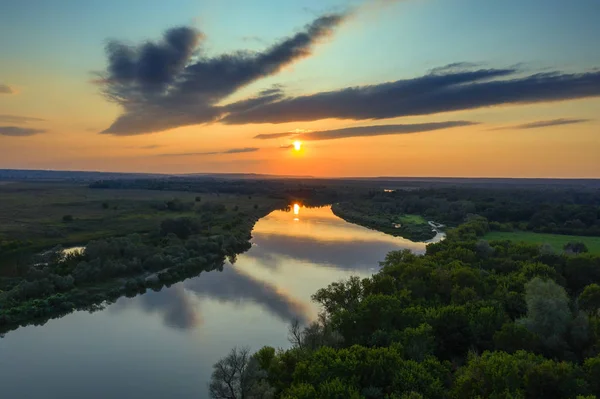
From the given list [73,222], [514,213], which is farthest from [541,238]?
[73,222]

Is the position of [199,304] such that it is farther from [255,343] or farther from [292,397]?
[292,397]

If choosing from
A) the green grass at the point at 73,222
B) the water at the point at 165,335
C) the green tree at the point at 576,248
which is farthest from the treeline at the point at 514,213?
the green grass at the point at 73,222

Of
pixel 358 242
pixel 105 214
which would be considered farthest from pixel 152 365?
pixel 105 214

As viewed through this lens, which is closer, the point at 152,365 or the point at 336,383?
the point at 336,383

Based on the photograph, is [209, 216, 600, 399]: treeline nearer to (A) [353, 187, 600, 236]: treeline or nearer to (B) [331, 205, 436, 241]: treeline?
(B) [331, 205, 436, 241]: treeline

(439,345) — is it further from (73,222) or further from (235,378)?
(73,222)

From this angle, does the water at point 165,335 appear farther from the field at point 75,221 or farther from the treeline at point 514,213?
the treeline at point 514,213

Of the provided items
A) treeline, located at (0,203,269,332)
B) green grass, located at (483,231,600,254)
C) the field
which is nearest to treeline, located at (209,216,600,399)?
treeline, located at (0,203,269,332)
